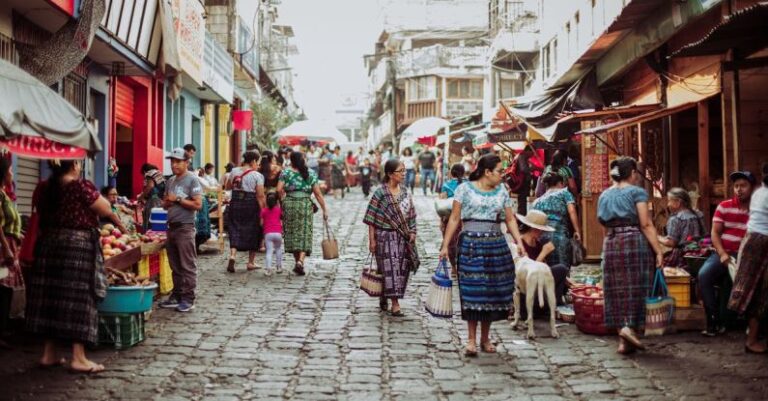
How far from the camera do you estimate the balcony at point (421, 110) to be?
184 ft

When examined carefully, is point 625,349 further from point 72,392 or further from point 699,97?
point 699,97

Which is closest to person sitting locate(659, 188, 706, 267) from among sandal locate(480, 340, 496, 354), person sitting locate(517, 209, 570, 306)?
person sitting locate(517, 209, 570, 306)

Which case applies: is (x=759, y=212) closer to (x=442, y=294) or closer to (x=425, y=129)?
(x=442, y=294)

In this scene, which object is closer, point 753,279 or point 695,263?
point 753,279

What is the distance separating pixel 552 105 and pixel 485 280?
33.8ft

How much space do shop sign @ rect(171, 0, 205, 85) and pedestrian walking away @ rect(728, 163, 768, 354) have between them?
12.3 metres

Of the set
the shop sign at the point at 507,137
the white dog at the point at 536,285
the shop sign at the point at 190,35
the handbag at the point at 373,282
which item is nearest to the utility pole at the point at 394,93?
the shop sign at the point at 190,35

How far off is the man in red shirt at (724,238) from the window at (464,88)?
46996 millimetres

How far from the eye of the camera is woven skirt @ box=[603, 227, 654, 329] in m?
8.08

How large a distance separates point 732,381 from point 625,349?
1.18 m

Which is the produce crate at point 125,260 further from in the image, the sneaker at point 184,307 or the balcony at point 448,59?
the balcony at point 448,59

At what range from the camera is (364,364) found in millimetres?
7641

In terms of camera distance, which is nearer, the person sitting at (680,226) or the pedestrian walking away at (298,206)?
the person sitting at (680,226)

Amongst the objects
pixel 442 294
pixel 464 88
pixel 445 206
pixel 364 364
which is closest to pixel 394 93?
pixel 464 88
